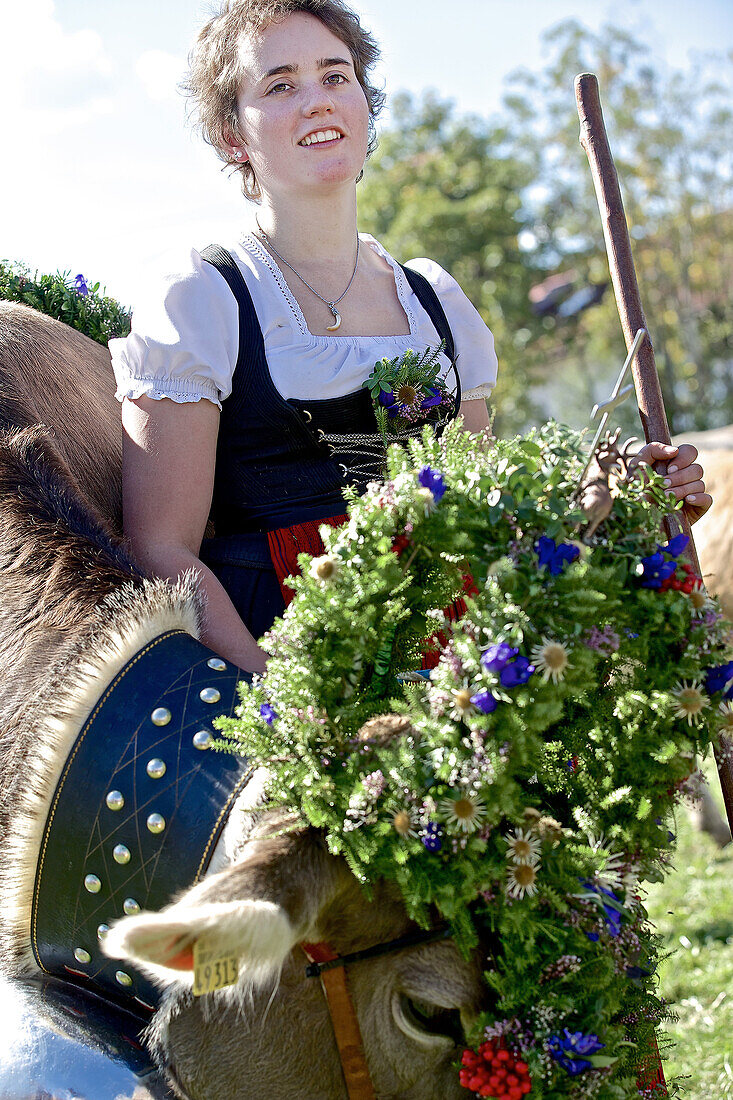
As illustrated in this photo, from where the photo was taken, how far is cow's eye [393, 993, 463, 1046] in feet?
5.22

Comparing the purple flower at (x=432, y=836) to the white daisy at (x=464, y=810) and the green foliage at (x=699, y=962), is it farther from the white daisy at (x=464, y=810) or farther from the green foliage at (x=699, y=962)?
the green foliage at (x=699, y=962)

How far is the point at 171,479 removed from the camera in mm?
2162

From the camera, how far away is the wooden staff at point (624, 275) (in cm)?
214

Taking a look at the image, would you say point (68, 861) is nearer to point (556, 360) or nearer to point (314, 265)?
point (314, 265)

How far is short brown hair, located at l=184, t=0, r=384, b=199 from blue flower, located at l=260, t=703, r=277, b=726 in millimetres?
1630

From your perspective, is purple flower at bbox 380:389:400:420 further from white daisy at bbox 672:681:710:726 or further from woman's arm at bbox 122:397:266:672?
white daisy at bbox 672:681:710:726

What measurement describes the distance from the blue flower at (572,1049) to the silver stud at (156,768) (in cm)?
76

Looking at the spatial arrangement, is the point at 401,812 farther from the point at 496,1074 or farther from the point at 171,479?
the point at 171,479

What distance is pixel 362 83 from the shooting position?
2752mm

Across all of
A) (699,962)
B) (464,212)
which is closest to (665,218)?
(464,212)

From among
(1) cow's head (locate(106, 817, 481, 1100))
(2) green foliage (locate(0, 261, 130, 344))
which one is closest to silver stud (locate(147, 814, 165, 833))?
(1) cow's head (locate(106, 817, 481, 1100))

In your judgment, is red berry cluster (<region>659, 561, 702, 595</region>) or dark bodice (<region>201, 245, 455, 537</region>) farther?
dark bodice (<region>201, 245, 455, 537</region>)

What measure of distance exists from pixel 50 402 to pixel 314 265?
742 mm

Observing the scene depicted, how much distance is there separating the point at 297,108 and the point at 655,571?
1448 mm
